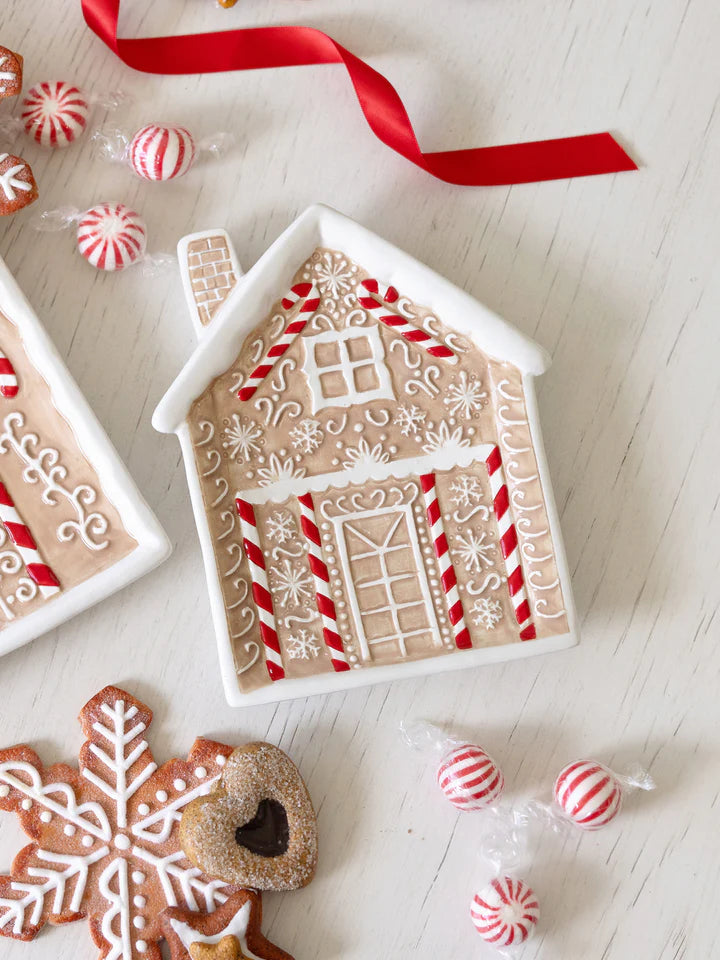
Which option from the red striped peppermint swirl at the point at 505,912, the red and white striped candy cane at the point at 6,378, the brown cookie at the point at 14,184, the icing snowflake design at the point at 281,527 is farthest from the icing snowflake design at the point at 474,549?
the brown cookie at the point at 14,184

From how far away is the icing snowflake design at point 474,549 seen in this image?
5.02 ft

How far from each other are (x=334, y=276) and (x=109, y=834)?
100 cm

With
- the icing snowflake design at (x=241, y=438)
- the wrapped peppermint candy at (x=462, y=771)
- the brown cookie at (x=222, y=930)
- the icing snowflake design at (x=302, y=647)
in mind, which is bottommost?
the brown cookie at (x=222, y=930)

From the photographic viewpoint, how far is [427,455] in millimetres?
1532

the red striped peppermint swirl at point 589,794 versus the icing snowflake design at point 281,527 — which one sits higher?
the icing snowflake design at point 281,527

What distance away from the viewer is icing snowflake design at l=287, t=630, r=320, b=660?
4.99 feet

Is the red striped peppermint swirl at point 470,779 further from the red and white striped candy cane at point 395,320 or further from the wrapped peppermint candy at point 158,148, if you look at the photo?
the wrapped peppermint candy at point 158,148

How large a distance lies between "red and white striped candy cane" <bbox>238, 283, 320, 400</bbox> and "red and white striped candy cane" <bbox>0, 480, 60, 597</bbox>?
41 cm

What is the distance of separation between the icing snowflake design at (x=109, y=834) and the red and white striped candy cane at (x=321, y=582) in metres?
0.26

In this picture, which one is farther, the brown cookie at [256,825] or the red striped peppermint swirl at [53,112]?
the red striped peppermint swirl at [53,112]

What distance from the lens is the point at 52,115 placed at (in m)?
1.57

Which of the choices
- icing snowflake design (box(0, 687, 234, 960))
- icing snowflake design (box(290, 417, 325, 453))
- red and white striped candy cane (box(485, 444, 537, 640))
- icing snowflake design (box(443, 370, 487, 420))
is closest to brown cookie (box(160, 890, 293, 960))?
icing snowflake design (box(0, 687, 234, 960))

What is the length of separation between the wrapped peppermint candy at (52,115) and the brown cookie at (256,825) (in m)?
1.08

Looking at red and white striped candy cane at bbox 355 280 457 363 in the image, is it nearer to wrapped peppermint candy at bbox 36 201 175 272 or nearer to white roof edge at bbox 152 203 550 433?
white roof edge at bbox 152 203 550 433
